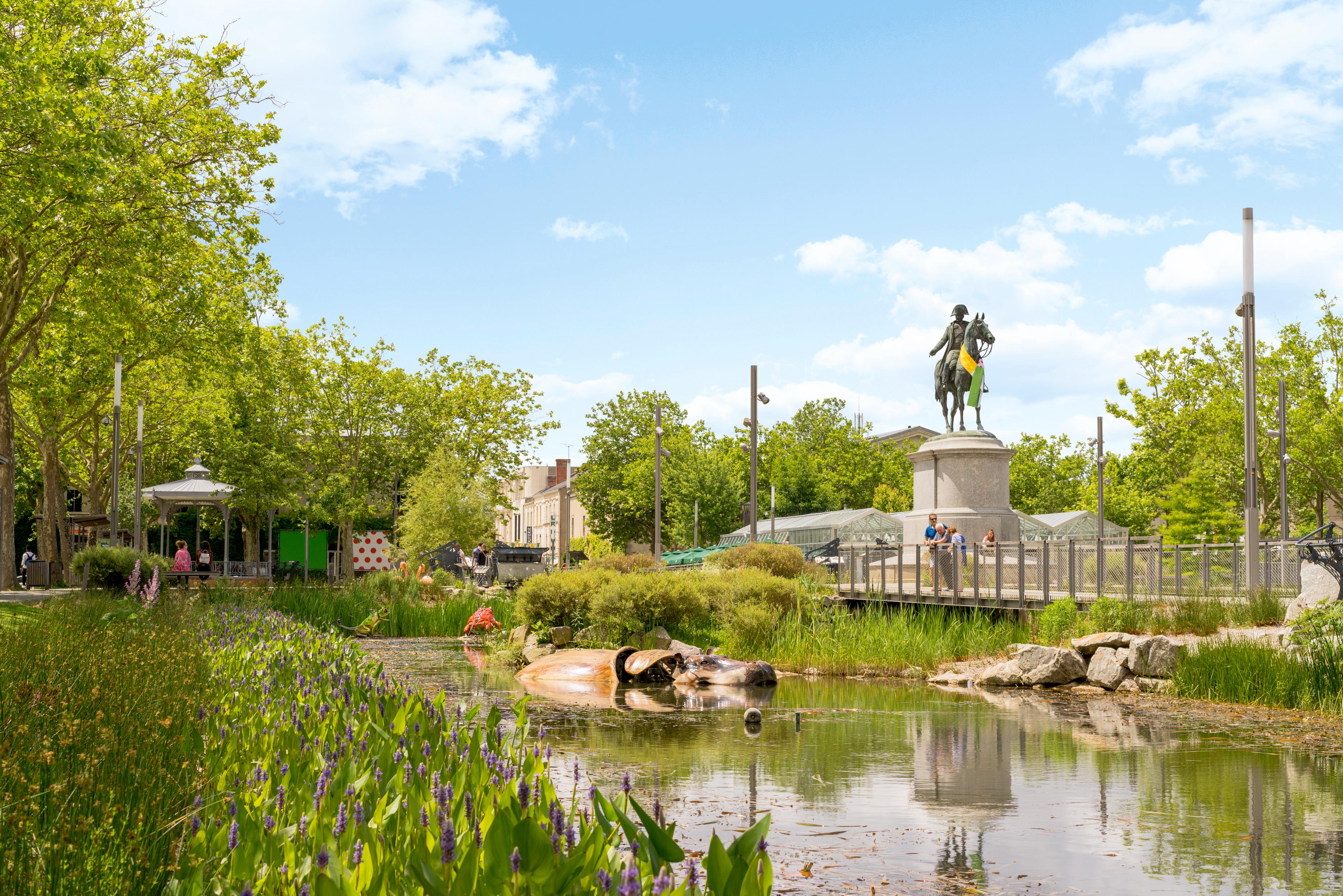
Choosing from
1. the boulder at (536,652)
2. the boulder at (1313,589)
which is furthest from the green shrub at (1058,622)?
the boulder at (536,652)

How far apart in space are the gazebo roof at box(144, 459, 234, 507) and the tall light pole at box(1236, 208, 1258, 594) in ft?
81.5

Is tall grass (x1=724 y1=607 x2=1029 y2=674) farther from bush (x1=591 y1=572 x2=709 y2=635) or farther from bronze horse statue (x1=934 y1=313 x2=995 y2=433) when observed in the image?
bronze horse statue (x1=934 y1=313 x2=995 y2=433)

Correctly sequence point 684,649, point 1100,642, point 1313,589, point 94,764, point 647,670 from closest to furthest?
1. point 94,764
2. point 1313,589
3. point 1100,642
4. point 647,670
5. point 684,649

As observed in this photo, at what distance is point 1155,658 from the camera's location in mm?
16297

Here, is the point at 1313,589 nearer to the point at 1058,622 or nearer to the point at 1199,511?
the point at 1058,622

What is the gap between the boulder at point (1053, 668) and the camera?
17188mm

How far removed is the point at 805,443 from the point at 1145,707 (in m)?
69.5

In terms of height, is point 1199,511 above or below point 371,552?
above

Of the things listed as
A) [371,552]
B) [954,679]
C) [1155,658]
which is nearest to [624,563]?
[954,679]

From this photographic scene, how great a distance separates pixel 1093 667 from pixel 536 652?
31.1 ft

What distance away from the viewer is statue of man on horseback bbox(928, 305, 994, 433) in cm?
3022

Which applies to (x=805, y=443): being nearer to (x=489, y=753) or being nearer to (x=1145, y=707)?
(x=1145, y=707)

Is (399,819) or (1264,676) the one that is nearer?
(399,819)

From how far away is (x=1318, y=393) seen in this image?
151 ft
